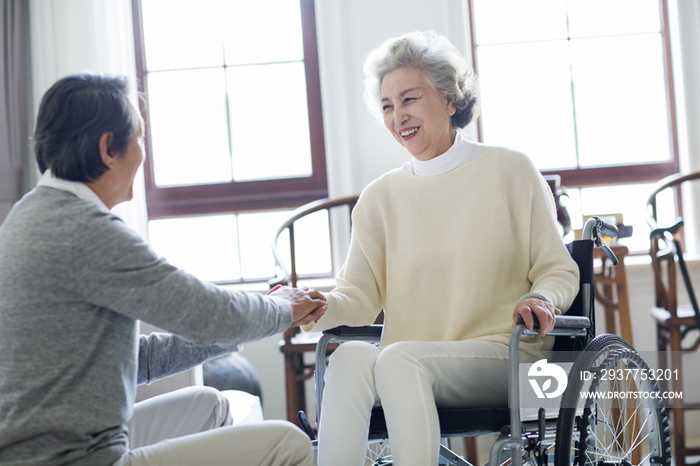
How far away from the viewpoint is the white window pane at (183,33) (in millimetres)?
2902

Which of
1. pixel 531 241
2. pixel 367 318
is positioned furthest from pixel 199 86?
pixel 531 241

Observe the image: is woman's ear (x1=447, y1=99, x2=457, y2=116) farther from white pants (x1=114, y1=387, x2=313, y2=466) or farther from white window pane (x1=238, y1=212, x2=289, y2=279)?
white window pane (x1=238, y1=212, x2=289, y2=279)

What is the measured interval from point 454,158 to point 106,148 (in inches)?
35.9

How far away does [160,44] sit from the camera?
2918mm

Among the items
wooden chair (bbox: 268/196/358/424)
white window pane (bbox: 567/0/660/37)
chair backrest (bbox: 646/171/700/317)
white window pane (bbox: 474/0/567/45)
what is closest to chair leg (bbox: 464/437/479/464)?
wooden chair (bbox: 268/196/358/424)

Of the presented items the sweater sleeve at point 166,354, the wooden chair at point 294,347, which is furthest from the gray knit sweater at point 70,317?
the wooden chair at point 294,347

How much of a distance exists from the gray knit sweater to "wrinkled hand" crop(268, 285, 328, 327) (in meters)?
0.31

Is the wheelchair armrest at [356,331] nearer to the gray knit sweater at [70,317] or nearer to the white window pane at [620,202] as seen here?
the gray knit sweater at [70,317]

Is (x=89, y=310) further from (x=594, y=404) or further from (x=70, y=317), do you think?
(x=594, y=404)

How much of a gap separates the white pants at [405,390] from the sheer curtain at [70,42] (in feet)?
5.20

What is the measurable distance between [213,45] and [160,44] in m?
0.26

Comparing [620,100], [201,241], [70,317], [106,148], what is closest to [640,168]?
[620,100]

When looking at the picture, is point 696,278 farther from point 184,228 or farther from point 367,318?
point 184,228

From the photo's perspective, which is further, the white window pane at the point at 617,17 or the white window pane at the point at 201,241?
the white window pane at the point at 201,241
